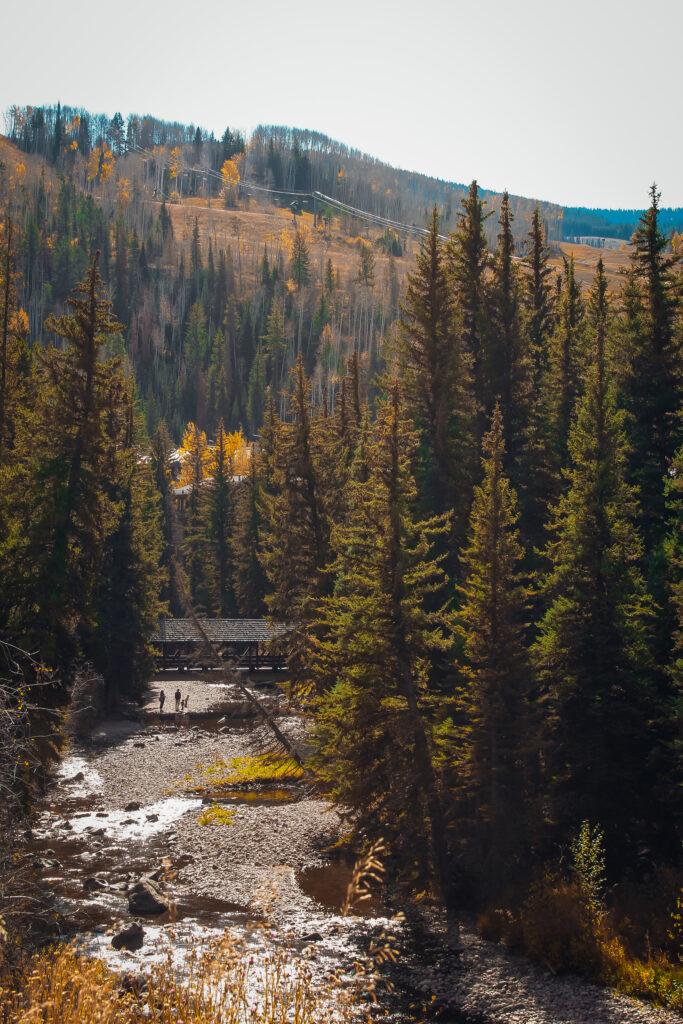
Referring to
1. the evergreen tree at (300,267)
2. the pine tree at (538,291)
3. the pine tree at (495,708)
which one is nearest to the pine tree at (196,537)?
the pine tree at (538,291)

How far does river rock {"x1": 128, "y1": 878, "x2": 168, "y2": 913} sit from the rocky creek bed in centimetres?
5

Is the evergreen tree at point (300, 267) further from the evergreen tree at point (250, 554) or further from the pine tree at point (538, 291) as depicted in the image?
the pine tree at point (538, 291)

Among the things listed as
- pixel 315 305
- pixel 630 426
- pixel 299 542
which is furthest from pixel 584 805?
pixel 315 305

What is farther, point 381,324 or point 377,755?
point 381,324

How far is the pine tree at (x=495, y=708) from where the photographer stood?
20.2 metres

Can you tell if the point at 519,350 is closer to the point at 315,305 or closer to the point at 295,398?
the point at 295,398

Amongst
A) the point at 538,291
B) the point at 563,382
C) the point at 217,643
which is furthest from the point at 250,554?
the point at 563,382

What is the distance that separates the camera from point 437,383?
98.2 feet

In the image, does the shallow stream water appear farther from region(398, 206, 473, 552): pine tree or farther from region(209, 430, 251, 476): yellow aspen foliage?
region(209, 430, 251, 476): yellow aspen foliage

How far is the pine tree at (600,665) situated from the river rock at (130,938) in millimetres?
10067

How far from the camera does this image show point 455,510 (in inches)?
1078

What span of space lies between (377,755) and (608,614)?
22.5ft

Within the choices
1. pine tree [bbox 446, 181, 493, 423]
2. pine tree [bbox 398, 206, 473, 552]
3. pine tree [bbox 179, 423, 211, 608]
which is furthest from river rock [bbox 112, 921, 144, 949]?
pine tree [bbox 179, 423, 211, 608]

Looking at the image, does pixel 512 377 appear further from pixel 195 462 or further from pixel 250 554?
pixel 195 462
